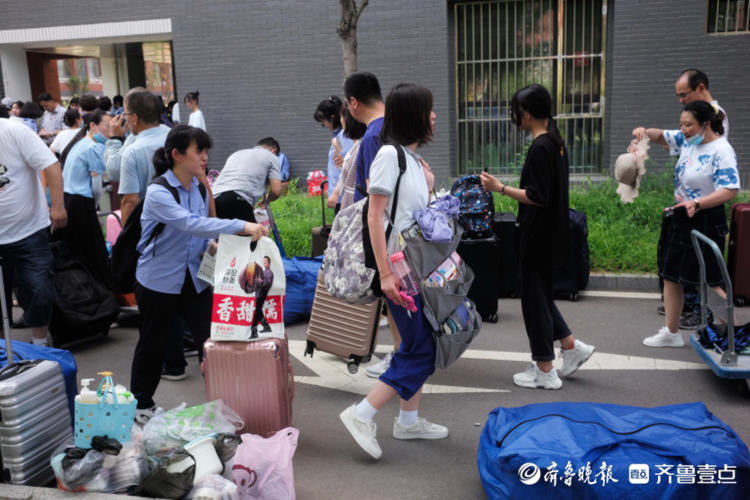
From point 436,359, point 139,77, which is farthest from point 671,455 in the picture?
point 139,77

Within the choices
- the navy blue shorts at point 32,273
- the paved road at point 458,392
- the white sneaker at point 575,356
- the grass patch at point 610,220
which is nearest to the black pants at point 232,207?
the paved road at point 458,392

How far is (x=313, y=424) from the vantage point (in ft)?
14.3

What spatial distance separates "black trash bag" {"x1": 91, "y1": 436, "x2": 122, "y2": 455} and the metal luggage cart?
11.2 ft

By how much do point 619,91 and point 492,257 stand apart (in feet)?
21.4

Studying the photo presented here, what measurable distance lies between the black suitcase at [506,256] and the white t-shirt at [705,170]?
1749mm

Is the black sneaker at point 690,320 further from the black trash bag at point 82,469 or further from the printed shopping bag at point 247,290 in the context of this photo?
the black trash bag at point 82,469

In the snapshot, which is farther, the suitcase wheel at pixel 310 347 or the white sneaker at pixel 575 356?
the suitcase wheel at pixel 310 347

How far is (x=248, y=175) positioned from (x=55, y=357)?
2.37 metres

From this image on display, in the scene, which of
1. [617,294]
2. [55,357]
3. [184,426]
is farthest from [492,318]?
[55,357]

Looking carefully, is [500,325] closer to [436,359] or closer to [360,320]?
[360,320]

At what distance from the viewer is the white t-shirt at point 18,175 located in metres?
5.00

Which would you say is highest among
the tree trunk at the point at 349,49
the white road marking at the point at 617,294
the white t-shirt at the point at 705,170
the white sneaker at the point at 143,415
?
the tree trunk at the point at 349,49

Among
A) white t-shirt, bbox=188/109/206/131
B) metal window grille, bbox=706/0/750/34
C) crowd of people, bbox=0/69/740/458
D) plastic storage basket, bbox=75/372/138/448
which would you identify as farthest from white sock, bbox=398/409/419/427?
white t-shirt, bbox=188/109/206/131

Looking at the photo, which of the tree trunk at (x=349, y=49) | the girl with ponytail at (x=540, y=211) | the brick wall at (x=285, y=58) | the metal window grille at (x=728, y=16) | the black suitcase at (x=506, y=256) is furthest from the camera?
the brick wall at (x=285, y=58)
